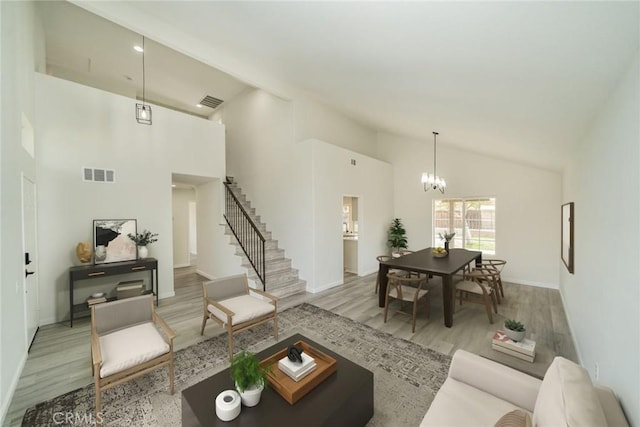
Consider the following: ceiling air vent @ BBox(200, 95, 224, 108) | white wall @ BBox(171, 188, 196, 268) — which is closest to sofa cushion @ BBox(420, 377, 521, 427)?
white wall @ BBox(171, 188, 196, 268)

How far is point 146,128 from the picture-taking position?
4.81 m

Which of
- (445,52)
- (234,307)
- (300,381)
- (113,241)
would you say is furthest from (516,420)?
(113,241)

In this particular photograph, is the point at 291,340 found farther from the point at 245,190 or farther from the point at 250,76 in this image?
the point at 245,190

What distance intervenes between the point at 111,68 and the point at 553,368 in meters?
8.58

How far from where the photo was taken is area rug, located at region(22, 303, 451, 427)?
2.06m

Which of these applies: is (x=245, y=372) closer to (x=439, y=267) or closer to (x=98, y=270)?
(x=439, y=267)

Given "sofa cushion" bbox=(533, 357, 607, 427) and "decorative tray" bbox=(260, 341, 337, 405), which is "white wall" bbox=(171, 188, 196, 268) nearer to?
"decorative tray" bbox=(260, 341, 337, 405)

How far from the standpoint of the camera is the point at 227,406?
1.61m

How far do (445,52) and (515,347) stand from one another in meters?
2.53

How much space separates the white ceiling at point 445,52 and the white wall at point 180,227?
5176mm

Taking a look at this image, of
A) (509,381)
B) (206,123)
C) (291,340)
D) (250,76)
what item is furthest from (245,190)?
(509,381)

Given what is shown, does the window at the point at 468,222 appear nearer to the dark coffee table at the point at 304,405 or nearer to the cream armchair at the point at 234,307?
the cream armchair at the point at 234,307

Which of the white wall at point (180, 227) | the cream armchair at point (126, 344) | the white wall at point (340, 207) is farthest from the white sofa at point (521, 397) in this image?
the white wall at point (180, 227)

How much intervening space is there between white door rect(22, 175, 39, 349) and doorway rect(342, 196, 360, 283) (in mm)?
5155
